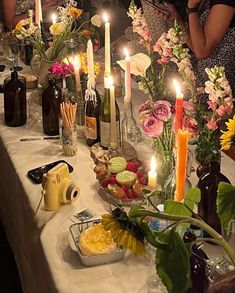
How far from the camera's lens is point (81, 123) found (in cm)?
209

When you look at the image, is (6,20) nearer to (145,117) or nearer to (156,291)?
(145,117)

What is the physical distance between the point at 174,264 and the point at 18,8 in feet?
10.3

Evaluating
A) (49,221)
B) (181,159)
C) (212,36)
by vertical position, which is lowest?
(49,221)

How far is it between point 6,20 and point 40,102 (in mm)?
1668

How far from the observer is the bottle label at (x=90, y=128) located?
1968mm

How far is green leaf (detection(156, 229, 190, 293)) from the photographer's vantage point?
3.00ft

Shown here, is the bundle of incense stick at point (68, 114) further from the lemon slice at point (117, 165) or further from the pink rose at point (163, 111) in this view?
the pink rose at point (163, 111)

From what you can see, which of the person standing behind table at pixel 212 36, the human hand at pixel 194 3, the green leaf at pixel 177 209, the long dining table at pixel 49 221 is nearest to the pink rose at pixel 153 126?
the long dining table at pixel 49 221

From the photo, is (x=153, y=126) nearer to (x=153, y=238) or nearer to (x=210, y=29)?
(x=153, y=238)

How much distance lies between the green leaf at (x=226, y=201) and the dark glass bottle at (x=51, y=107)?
1159mm

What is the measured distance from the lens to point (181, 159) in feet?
4.20

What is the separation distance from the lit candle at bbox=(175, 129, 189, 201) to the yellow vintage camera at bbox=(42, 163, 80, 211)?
39cm

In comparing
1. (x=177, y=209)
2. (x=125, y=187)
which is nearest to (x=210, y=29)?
(x=125, y=187)

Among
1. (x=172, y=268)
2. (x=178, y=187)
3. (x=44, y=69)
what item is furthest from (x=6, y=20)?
(x=172, y=268)
